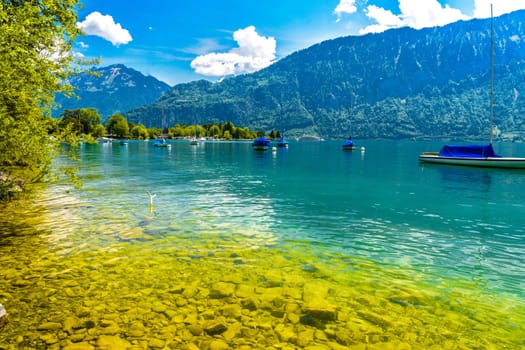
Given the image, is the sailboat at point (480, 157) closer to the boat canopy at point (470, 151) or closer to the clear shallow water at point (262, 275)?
the boat canopy at point (470, 151)

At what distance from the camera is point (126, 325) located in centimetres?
913

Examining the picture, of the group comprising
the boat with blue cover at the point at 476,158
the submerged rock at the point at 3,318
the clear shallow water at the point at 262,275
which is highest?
the boat with blue cover at the point at 476,158

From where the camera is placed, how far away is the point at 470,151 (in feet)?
256

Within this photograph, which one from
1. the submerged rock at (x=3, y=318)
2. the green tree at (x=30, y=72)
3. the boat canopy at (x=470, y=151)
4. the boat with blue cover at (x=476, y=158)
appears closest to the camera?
the submerged rock at (x=3, y=318)

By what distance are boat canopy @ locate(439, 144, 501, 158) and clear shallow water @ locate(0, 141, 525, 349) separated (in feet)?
191

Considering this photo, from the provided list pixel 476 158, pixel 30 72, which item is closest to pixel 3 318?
pixel 30 72

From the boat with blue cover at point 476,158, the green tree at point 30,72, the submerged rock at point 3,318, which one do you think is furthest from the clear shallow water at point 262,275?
the boat with blue cover at point 476,158

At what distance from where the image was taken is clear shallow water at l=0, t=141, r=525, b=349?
905 centimetres

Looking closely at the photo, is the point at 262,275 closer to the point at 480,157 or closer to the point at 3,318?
the point at 3,318

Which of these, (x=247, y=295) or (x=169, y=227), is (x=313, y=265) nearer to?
(x=247, y=295)

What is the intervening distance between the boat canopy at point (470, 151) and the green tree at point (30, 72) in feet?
269

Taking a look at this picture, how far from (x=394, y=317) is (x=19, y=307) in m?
11.1

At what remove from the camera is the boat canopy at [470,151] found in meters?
74.7

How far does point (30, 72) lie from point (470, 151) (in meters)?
86.5
